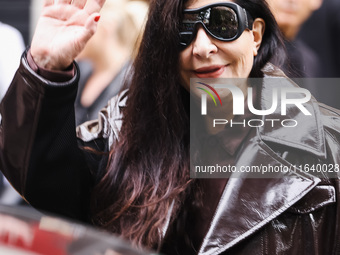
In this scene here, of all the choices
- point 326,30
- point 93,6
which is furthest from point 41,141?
point 326,30

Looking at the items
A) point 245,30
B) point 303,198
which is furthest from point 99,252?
point 245,30

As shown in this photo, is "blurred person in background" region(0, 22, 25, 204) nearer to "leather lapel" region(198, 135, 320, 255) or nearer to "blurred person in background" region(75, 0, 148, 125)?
"blurred person in background" region(75, 0, 148, 125)

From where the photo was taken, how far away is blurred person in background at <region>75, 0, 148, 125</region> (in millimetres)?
2268

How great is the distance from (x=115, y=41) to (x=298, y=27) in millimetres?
832

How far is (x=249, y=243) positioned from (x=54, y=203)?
1.87ft

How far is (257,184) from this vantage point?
1436 mm

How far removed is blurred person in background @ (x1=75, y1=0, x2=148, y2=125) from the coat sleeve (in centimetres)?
79

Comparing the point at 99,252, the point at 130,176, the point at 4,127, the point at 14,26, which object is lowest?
the point at 14,26

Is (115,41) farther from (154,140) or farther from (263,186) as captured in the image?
(263,186)

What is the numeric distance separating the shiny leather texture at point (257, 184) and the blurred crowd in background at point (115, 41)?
22.8 inches

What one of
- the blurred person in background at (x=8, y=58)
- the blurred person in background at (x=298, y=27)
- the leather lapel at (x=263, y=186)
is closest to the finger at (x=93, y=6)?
the leather lapel at (x=263, y=186)

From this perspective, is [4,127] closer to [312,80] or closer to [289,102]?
[289,102]

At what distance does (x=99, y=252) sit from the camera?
67 centimetres

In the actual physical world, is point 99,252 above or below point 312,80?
above
